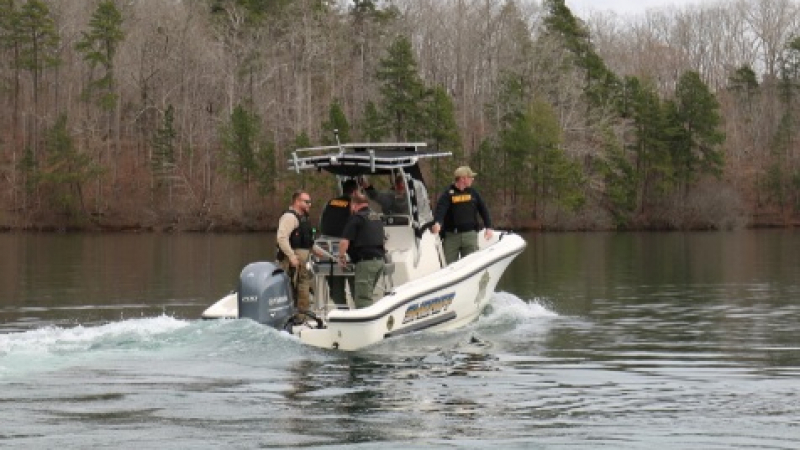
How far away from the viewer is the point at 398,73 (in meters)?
69.0

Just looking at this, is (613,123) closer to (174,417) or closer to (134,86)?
(134,86)

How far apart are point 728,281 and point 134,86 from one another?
57.6 m

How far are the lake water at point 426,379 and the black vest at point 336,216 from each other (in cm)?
176

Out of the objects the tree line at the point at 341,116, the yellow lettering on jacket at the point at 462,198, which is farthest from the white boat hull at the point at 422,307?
the tree line at the point at 341,116

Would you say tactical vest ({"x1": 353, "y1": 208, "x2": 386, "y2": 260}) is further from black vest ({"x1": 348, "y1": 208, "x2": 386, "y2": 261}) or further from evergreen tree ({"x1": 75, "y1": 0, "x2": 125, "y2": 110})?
evergreen tree ({"x1": 75, "y1": 0, "x2": 125, "y2": 110})

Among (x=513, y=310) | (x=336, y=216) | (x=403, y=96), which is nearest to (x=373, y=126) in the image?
(x=403, y=96)

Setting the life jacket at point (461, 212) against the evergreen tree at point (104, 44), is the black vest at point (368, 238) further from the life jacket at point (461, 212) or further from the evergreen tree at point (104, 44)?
the evergreen tree at point (104, 44)

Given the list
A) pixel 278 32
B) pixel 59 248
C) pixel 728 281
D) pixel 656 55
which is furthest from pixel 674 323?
pixel 656 55

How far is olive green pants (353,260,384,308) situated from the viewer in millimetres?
15758

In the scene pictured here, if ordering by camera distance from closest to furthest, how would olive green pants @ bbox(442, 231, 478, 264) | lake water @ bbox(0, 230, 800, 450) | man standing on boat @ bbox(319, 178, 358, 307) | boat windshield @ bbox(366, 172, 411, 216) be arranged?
lake water @ bbox(0, 230, 800, 450) → man standing on boat @ bbox(319, 178, 358, 307) → boat windshield @ bbox(366, 172, 411, 216) → olive green pants @ bbox(442, 231, 478, 264)

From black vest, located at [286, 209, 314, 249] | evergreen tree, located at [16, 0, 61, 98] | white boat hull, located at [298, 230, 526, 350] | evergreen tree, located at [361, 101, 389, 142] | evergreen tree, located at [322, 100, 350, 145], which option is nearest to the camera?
white boat hull, located at [298, 230, 526, 350]

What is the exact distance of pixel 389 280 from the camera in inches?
657

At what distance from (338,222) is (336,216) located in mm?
81

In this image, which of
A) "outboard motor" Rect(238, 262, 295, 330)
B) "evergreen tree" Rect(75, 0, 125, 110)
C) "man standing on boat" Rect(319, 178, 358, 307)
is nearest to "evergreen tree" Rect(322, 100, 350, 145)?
"evergreen tree" Rect(75, 0, 125, 110)
